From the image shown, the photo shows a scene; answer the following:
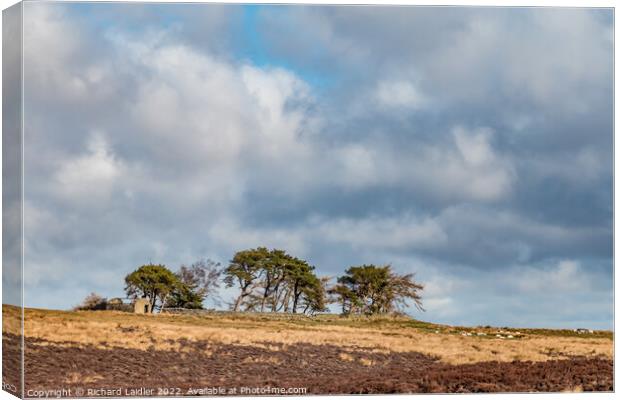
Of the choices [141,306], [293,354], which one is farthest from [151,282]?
[293,354]

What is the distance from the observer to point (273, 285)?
2383cm

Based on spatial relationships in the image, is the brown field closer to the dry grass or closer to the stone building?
the dry grass

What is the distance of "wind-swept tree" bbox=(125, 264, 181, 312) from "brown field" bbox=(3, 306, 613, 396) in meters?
0.50

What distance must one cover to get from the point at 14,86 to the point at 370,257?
7727mm

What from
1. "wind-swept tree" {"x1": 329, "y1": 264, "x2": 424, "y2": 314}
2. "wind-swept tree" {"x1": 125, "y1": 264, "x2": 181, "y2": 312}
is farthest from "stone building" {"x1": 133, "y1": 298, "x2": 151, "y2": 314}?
"wind-swept tree" {"x1": 329, "y1": 264, "x2": 424, "y2": 314}

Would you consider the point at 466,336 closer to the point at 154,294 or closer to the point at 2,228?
the point at 154,294

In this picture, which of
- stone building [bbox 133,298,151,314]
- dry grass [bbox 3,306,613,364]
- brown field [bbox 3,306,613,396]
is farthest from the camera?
stone building [bbox 133,298,151,314]

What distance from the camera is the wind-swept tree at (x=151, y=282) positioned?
21094 mm

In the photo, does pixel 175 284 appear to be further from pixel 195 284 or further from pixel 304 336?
pixel 304 336

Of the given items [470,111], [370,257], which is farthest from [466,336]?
[470,111]

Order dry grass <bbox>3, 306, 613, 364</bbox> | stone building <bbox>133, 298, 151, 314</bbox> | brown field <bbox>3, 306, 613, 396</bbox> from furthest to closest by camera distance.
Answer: stone building <bbox>133, 298, 151, 314</bbox> → dry grass <bbox>3, 306, 613, 364</bbox> → brown field <bbox>3, 306, 613, 396</bbox>

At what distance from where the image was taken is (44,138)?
66.0 feet

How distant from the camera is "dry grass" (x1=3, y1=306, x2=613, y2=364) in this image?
20906 mm

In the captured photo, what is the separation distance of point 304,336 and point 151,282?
335 cm
